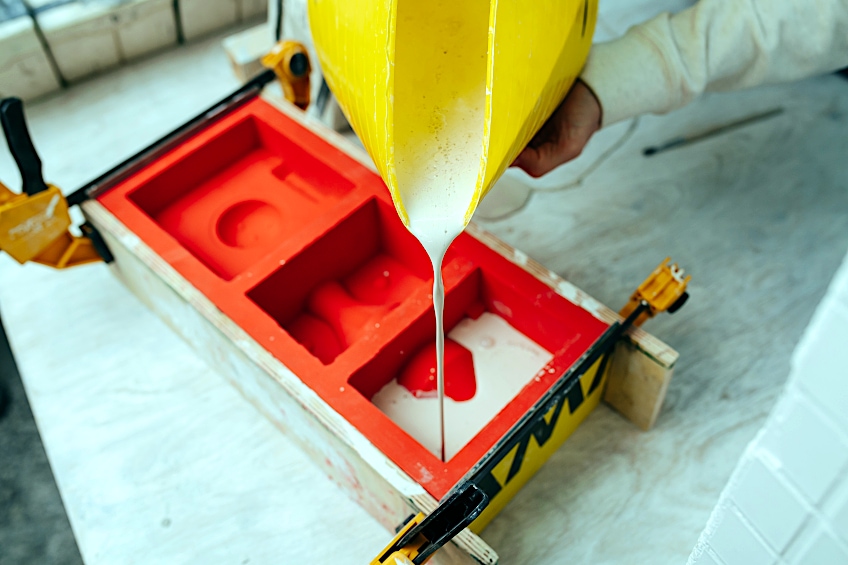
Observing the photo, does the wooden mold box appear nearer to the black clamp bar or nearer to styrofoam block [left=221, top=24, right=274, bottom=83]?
the black clamp bar

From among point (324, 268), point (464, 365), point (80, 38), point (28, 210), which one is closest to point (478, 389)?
point (464, 365)

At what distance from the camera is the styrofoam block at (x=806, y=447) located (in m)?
0.39

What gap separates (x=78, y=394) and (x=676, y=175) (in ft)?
3.46

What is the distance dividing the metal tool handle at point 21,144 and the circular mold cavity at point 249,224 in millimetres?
253

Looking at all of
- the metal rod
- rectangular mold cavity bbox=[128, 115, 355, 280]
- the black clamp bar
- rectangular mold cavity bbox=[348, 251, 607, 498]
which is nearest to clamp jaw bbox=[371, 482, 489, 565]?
the black clamp bar

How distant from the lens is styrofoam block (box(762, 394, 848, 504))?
1.28 ft

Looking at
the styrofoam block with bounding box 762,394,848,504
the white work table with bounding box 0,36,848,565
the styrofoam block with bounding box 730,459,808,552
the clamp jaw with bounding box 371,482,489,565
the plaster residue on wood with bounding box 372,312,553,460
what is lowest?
the white work table with bounding box 0,36,848,565

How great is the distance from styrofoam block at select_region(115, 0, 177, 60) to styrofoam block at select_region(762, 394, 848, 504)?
1481mm

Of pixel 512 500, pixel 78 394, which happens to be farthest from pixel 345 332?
pixel 78 394

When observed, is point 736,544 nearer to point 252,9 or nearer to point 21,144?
point 21,144

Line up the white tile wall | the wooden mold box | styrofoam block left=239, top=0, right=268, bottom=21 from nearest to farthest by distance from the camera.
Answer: the white tile wall
the wooden mold box
styrofoam block left=239, top=0, right=268, bottom=21

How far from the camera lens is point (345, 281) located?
113 centimetres

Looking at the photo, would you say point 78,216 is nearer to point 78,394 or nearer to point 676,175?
point 78,394

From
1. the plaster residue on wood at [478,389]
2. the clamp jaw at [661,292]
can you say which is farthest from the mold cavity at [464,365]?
the clamp jaw at [661,292]
